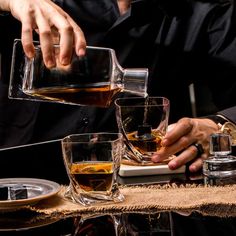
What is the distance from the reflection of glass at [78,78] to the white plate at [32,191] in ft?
0.64

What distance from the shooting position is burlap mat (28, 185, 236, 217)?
960 millimetres

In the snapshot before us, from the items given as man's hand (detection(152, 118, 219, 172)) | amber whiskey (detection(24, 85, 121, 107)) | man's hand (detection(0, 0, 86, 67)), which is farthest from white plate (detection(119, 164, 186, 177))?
man's hand (detection(0, 0, 86, 67))

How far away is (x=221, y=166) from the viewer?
3.82 ft

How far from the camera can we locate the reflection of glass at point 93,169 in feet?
3.31

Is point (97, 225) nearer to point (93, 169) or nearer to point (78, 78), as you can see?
point (93, 169)

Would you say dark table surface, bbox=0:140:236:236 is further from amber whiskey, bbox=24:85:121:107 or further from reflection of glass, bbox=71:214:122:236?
amber whiskey, bbox=24:85:121:107

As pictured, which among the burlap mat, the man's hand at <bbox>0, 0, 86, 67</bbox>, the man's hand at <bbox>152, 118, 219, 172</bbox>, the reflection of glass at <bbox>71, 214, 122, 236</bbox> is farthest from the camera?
the man's hand at <bbox>152, 118, 219, 172</bbox>

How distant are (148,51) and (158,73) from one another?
8cm

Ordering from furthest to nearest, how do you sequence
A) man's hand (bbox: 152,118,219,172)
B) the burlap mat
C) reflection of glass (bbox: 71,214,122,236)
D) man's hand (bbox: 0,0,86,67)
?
man's hand (bbox: 152,118,219,172) → man's hand (bbox: 0,0,86,67) → the burlap mat → reflection of glass (bbox: 71,214,122,236)

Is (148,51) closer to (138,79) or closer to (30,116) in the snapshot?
(30,116)

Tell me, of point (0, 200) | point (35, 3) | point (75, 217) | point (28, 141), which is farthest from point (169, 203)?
point (28, 141)

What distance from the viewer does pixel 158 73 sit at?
2074 millimetres

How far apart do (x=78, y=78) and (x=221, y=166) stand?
322 mm

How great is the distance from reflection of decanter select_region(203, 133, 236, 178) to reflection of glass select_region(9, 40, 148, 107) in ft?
0.55
